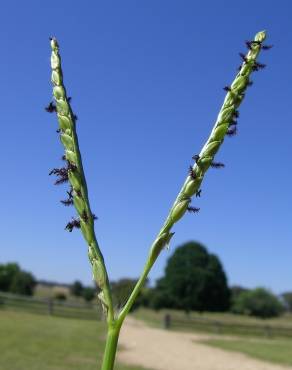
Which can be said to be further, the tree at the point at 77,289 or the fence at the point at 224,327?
the tree at the point at 77,289

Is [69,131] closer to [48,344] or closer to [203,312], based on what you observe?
[48,344]

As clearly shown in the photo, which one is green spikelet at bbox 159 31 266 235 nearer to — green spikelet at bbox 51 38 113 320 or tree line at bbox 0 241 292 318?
green spikelet at bbox 51 38 113 320

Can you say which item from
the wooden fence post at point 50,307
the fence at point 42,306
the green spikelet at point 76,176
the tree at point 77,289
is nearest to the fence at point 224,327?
the fence at point 42,306

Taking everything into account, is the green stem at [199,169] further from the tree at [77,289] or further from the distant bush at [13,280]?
the tree at [77,289]

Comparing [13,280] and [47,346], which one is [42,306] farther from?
[13,280]

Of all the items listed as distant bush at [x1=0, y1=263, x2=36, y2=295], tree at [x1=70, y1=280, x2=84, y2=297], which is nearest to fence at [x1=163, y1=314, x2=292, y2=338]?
distant bush at [x1=0, y1=263, x2=36, y2=295]
